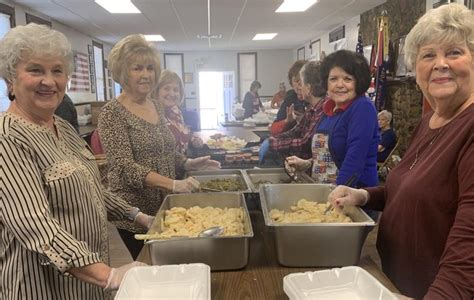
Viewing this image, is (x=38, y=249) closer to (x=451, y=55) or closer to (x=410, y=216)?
(x=410, y=216)

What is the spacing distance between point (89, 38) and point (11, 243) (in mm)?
7376

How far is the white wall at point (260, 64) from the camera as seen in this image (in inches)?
447

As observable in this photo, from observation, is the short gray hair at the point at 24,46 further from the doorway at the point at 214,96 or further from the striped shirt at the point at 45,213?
the doorway at the point at 214,96

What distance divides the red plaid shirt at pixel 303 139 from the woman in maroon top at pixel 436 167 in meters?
0.85

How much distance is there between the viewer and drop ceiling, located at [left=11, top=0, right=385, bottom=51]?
16.3 feet

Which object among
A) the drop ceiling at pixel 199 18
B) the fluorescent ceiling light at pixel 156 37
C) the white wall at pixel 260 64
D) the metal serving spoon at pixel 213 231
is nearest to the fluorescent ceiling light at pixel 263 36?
the drop ceiling at pixel 199 18

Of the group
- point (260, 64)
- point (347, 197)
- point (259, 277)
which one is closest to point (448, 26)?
point (347, 197)

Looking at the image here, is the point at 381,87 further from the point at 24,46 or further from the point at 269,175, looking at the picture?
the point at 24,46

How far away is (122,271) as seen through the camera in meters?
0.94

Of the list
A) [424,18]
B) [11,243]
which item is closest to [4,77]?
[11,243]

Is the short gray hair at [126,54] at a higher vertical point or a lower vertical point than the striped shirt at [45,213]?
higher

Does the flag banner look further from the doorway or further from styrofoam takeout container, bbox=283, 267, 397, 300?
the doorway

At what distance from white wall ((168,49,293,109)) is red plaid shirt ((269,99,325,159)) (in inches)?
365

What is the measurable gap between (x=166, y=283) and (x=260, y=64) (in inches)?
428
